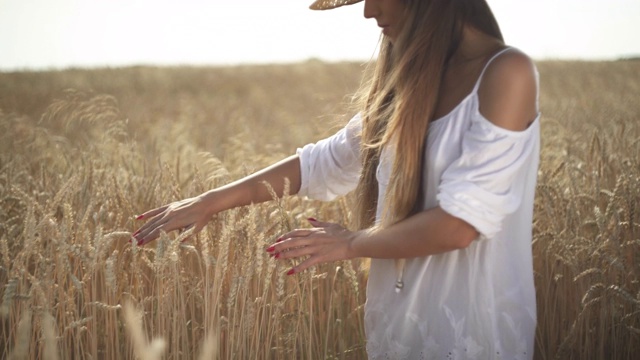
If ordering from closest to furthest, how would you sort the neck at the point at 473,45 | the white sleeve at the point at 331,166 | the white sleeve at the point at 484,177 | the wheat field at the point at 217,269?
1. the white sleeve at the point at 484,177
2. the neck at the point at 473,45
3. the wheat field at the point at 217,269
4. the white sleeve at the point at 331,166

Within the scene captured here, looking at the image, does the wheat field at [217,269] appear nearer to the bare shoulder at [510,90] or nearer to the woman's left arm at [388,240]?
the woman's left arm at [388,240]

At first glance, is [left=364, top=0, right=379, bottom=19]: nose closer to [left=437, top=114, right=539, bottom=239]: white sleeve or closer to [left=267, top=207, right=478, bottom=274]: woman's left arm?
[left=437, top=114, right=539, bottom=239]: white sleeve

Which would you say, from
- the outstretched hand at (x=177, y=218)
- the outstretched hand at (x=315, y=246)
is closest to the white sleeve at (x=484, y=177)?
the outstretched hand at (x=315, y=246)

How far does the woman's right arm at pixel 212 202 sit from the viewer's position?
1896 mm

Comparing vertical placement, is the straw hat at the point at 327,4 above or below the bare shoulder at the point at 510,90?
above

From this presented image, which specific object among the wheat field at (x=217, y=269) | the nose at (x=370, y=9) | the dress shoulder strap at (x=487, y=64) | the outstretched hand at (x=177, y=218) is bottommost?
the wheat field at (x=217, y=269)

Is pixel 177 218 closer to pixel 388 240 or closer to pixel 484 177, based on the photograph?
pixel 388 240

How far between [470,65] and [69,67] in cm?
2898

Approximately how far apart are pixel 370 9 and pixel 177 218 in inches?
28.8

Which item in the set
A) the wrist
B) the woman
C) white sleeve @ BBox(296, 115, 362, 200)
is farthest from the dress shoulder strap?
white sleeve @ BBox(296, 115, 362, 200)

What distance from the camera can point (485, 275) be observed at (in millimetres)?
1607

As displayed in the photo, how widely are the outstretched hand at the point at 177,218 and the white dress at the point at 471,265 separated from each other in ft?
1.58

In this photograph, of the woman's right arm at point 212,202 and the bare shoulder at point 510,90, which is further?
the woman's right arm at point 212,202

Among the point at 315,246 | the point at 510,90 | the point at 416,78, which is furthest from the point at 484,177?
the point at 315,246
